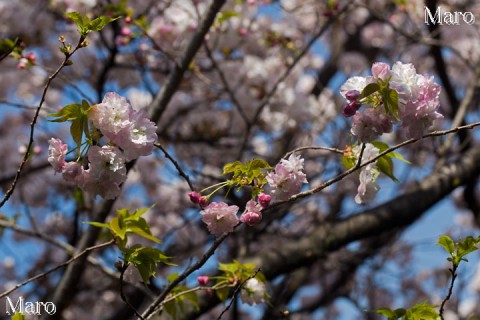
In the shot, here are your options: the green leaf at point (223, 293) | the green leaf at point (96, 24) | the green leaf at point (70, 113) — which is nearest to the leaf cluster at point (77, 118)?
the green leaf at point (70, 113)

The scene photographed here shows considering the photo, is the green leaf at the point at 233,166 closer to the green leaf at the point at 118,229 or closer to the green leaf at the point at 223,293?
the green leaf at the point at 118,229

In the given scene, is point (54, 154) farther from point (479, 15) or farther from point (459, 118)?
point (479, 15)

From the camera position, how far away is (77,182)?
1462 mm

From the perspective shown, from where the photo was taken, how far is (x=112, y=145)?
142 cm

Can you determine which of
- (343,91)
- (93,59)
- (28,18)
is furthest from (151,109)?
(93,59)

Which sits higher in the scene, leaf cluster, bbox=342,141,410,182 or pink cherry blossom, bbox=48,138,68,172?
Answer: pink cherry blossom, bbox=48,138,68,172

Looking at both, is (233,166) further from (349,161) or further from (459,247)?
(459,247)

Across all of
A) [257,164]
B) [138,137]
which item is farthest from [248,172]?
[138,137]

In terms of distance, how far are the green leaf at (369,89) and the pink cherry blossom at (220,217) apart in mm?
392

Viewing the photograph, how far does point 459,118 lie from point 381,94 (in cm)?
239

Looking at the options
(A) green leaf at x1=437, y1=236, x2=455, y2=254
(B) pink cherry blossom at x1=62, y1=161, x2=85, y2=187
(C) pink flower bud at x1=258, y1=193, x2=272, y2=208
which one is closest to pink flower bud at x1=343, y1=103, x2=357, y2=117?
(C) pink flower bud at x1=258, y1=193, x2=272, y2=208

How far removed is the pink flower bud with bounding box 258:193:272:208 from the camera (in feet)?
4.71

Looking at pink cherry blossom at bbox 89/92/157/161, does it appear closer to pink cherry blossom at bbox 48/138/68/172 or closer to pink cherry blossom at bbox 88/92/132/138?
pink cherry blossom at bbox 88/92/132/138

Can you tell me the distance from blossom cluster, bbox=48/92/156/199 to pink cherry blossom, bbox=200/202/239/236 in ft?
0.65
